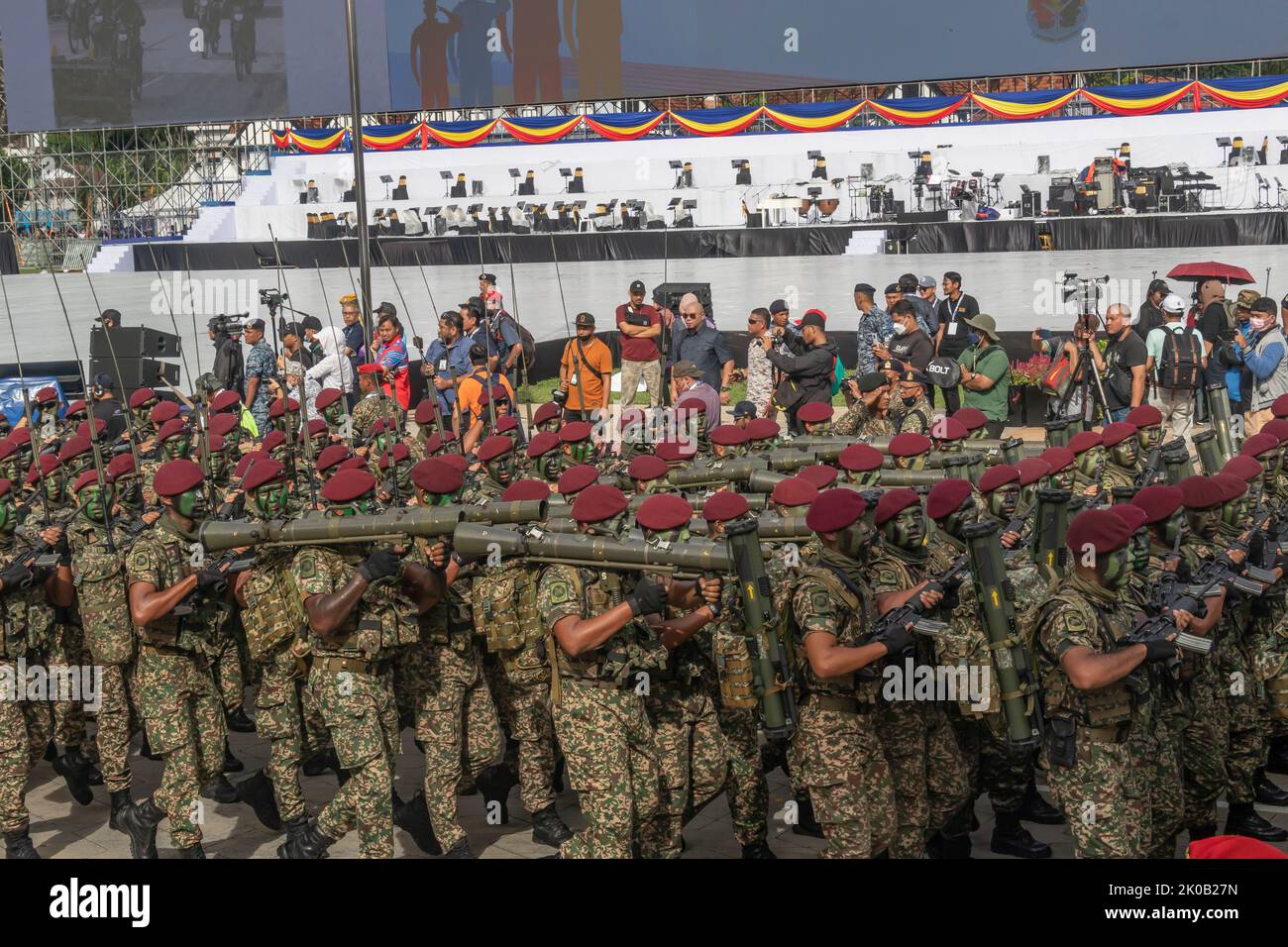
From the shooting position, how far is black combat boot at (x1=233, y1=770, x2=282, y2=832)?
7934mm

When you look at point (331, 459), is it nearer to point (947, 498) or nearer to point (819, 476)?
point (819, 476)

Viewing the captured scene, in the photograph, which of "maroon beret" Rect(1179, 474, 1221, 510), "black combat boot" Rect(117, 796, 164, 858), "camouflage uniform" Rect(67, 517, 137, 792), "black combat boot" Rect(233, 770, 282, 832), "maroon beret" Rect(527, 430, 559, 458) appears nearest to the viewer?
"maroon beret" Rect(1179, 474, 1221, 510)

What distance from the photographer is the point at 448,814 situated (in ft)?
23.6

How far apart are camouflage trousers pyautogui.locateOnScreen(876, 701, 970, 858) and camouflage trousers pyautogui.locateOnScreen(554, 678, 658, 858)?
102cm

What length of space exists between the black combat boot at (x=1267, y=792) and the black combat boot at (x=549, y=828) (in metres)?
3.57

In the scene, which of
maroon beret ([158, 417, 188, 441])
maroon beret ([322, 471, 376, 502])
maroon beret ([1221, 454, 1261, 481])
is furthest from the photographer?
maroon beret ([1221, 454, 1261, 481])

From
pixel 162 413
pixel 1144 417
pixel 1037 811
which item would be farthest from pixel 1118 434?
pixel 162 413

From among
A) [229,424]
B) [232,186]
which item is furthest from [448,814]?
[232,186]

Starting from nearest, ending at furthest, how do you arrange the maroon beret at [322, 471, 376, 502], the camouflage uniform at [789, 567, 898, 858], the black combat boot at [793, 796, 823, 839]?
the camouflage uniform at [789, 567, 898, 858] < the maroon beret at [322, 471, 376, 502] < the black combat boot at [793, 796, 823, 839]

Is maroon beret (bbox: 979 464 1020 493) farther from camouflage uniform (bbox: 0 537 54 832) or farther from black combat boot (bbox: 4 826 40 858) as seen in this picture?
black combat boot (bbox: 4 826 40 858)

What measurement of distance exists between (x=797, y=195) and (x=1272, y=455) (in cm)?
2316

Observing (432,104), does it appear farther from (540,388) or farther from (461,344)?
(461,344)

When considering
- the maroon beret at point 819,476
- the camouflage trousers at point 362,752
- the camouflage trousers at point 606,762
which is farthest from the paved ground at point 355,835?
the maroon beret at point 819,476

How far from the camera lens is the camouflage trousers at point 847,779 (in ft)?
19.8
